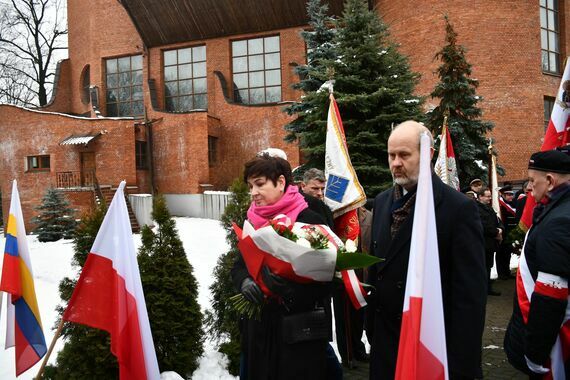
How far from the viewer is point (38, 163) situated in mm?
25297

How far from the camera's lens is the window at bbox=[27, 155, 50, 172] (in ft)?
82.5

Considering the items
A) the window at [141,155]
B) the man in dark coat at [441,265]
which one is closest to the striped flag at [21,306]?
the man in dark coat at [441,265]

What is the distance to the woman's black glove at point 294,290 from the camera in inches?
109

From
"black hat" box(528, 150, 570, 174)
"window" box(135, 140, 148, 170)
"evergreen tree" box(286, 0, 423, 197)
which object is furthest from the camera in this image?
"window" box(135, 140, 148, 170)

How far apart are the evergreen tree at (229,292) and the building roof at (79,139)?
20637mm

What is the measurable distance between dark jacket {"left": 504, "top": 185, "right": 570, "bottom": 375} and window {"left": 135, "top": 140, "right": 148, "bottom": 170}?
24.2 m

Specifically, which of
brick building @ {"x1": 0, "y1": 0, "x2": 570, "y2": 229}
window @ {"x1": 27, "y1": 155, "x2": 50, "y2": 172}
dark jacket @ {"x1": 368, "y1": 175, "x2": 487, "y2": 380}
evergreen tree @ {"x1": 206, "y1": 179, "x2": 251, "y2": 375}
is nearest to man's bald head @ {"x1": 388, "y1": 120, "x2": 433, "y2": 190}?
dark jacket @ {"x1": 368, "y1": 175, "x2": 487, "y2": 380}

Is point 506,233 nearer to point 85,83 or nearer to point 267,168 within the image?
point 267,168

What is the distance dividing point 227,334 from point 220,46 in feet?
79.1

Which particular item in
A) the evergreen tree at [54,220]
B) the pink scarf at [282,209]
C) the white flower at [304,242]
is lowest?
the evergreen tree at [54,220]

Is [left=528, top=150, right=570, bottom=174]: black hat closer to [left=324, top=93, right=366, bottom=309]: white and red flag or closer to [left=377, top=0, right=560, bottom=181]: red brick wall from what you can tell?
[left=324, top=93, right=366, bottom=309]: white and red flag

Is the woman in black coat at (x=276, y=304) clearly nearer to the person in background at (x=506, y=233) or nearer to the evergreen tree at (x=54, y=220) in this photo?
the person in background at (x=506, y=233)

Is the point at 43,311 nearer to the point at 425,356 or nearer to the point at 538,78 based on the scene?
the point at 425,356

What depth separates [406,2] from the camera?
22.3 metres
